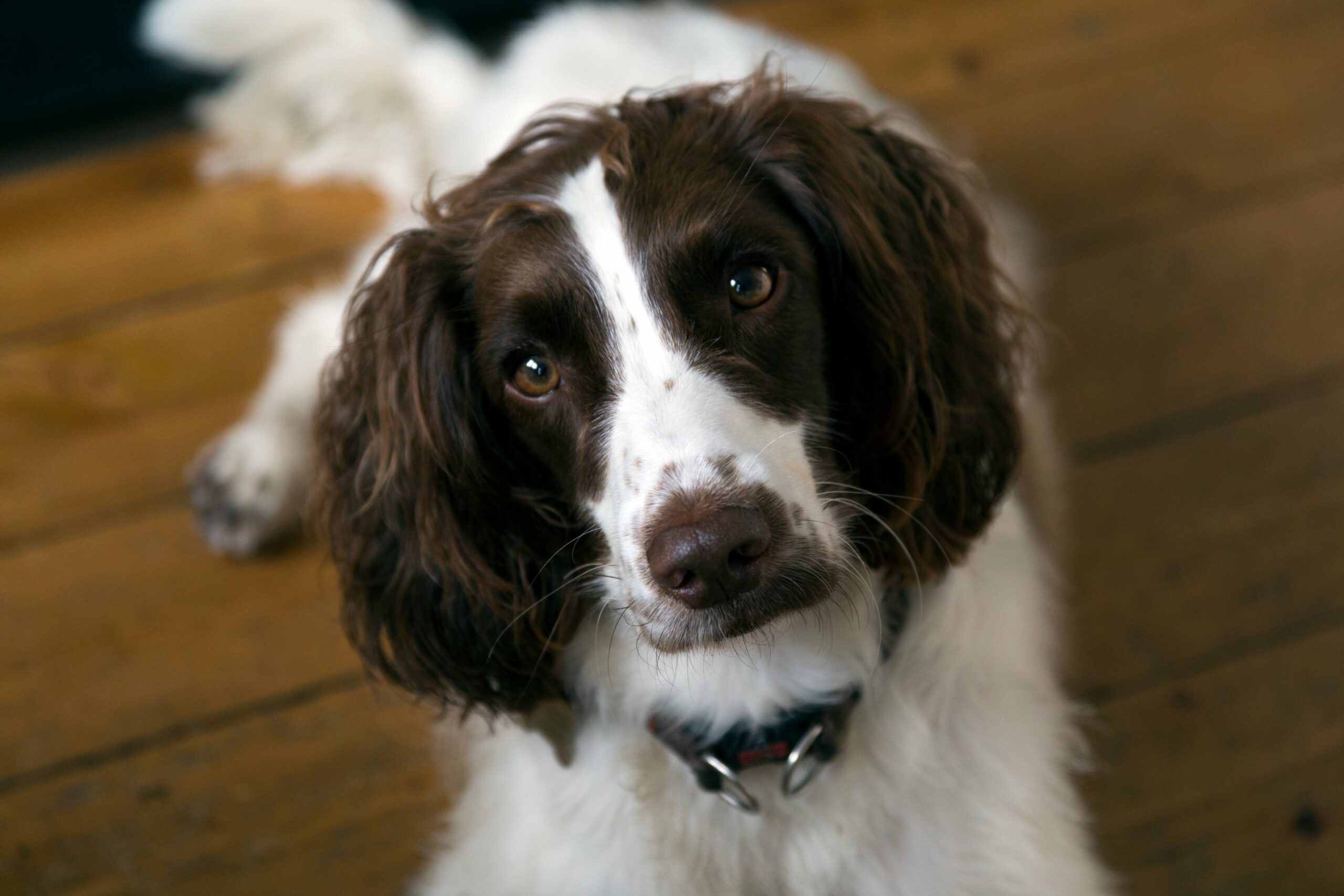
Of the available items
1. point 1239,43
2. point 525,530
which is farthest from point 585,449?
point 1239,43

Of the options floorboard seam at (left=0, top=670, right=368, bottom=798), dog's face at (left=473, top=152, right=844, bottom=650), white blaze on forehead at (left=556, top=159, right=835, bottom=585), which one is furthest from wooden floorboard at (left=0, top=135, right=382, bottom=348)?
white blaze on forehead at (left=556, top=159, right=835, bottom=585)

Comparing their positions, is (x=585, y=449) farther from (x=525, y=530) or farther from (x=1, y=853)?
(x=1, y=853)

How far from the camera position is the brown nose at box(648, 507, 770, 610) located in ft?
3.97

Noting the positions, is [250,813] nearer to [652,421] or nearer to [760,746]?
[760,746]

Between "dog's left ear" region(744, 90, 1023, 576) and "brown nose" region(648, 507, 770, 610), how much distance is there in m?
0.29

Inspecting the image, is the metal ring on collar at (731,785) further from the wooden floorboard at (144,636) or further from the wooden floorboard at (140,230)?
the wooden floorboard at (140,230)

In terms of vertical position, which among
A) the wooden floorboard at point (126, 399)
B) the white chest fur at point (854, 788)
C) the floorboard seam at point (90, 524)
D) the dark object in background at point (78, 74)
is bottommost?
the floorboard seam at point (90, 524)

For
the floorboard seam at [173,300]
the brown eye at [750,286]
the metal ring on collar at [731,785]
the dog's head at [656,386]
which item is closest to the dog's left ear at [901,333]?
the dog's head at [656,386]

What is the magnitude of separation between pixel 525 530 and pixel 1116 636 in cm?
132

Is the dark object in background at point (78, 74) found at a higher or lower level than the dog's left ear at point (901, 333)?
lower

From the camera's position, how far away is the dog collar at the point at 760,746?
1.54 meters

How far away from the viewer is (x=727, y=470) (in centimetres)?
124

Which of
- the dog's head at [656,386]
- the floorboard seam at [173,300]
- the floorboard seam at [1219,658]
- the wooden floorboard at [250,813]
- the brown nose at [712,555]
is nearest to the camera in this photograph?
the brown nose at [712,555]

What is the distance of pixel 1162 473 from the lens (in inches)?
94.3
